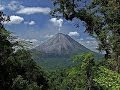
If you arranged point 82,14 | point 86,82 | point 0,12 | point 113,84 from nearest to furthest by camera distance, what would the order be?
point 113,84 → point 82,14 → point 0,12 → point 86,82

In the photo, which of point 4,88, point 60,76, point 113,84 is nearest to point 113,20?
point 113,84

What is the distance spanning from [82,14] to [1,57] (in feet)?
42.6

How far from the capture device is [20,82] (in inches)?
2012

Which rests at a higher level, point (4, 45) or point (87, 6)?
point (87, 6)

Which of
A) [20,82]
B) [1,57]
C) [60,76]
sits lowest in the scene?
[60,76]

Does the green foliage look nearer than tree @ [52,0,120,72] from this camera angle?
Yes

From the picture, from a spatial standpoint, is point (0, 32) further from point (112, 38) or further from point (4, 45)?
point (112, 38)

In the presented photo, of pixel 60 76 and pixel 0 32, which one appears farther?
pixel 60 76

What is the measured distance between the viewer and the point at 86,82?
3280 inches

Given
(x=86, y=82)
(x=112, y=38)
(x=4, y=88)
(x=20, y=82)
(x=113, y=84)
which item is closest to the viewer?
(x=113, y=84)

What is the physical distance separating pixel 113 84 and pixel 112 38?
14.5 meters

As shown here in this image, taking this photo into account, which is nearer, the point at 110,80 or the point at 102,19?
the point at 110,80

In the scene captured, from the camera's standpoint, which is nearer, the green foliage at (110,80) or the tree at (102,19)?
the green foliage at (110,80)

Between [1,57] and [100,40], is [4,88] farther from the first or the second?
[100,40]
